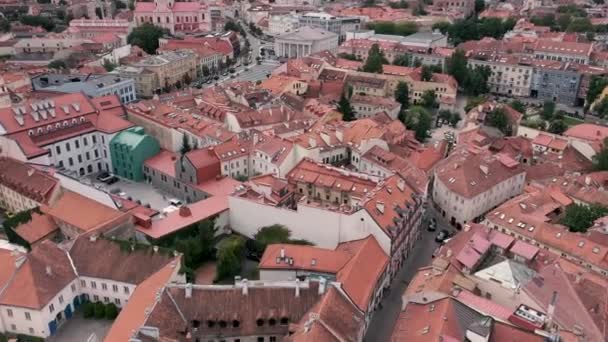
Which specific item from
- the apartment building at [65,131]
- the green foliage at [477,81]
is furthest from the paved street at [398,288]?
the green foliage at [477,81]

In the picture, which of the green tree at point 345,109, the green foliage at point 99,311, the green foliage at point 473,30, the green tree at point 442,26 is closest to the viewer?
the green foliage at point 99,311

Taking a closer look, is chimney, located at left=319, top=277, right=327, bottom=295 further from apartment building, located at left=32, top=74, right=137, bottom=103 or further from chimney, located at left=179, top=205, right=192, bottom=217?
apartment building, located at left=32, top=74, right=137, bottom=103

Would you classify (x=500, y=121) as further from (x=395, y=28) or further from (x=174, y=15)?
(x=174, y=15)

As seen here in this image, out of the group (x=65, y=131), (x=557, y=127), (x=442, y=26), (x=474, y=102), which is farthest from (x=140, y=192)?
(x=442, y=26)

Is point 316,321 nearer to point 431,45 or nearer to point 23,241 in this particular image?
point 23,241

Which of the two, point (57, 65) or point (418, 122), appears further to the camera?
point (57, 65)

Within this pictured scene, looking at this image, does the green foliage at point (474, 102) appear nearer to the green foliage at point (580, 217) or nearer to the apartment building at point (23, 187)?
the green foliage at point (580, 217)
